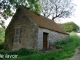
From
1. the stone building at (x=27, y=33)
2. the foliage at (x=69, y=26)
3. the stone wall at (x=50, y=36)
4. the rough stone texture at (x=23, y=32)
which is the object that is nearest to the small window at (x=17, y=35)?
the stone building at (x=27, y=33)

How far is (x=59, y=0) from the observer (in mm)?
37188

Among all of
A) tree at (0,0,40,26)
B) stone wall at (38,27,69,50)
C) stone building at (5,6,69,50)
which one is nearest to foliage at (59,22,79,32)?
→ stone wall at (38,27,69,50)

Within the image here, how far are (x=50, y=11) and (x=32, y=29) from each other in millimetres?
20239

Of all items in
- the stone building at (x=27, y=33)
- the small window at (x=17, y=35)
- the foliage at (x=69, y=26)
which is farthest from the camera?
the foliage at (x=69, y=26)

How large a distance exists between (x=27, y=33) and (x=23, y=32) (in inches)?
33.1

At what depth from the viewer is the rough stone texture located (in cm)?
1872

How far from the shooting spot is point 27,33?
1952 centimetres

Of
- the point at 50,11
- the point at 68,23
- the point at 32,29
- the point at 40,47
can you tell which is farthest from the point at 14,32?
the point at 68,23

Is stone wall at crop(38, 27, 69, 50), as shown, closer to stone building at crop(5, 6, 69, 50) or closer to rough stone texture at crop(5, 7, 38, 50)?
stone building at crop(5, 6, 69, 50)

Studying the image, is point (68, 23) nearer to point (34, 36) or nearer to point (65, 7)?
point (65, 7)

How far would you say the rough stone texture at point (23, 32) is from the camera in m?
18.7

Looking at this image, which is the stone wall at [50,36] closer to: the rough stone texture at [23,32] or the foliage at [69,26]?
the rough stone texture at [23,32]

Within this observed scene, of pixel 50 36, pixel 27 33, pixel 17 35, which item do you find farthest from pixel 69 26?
pixel 27 33

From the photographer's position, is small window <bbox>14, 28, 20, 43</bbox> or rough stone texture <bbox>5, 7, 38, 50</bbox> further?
small window <bbox>14, 28, 20, 43</bbox>
